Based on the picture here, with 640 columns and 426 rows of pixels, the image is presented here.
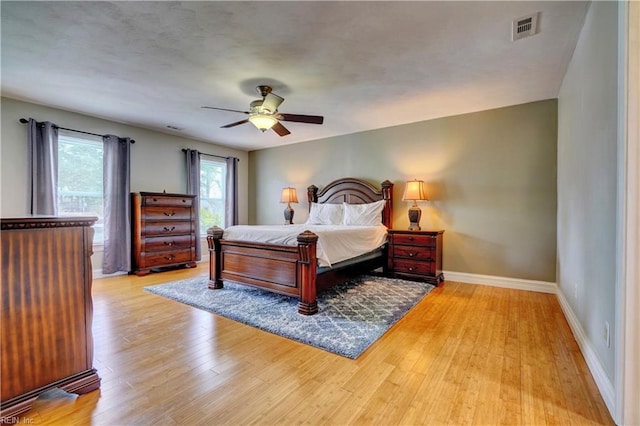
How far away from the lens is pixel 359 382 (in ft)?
5.85

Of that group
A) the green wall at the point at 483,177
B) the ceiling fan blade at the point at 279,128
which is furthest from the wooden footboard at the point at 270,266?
the green wall at the point at 483,177

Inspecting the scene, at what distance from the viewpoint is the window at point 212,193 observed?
616 centimetres

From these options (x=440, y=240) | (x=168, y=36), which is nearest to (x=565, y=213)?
(x=440, y=240)

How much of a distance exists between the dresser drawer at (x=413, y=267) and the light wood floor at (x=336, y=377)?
1.23m

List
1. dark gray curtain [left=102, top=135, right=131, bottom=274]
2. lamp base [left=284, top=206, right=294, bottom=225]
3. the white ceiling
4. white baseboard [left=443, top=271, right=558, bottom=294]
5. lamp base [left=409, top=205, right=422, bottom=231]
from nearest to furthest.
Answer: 1. the white ceiling
2. white baseboard [left=443, top=271, right=558, bottom=294]
3. lamp base [left=409, top=205, right=422, bottom=231]
4. dark gray curtain [left=102, top=135, right=131, bottom=274]
5. lamp base [left=284, top=206, right=294, bottom=225]

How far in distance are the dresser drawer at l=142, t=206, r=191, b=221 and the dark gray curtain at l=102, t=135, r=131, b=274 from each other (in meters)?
0.33

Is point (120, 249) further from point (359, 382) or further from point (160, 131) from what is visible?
point (359, 382)

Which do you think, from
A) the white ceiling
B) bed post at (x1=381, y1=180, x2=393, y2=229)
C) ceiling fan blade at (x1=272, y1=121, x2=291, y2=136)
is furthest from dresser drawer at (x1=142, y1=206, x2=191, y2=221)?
bed post at (x1=381, y1=180, x2=393, y2=229)

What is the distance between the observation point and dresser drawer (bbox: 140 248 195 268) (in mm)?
4737

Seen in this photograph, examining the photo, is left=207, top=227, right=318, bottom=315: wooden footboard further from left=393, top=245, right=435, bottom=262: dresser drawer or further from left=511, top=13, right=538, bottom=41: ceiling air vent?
left=511, top=13, right=538, bottom=41: ceiling air vent

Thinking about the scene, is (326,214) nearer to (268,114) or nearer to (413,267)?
(413,267)

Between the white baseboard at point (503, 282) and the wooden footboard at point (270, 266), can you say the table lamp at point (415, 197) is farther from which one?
the wooden footboard at point (270, 266)

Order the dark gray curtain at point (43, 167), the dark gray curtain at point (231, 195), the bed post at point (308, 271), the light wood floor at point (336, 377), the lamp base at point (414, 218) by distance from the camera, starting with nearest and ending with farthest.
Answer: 1. the light wood floor at point (336, 377)
2. the bed post at point (308, 271)
3. the dark gray curtain at point (43, 167)
4. the lamp base at point (414, 218)
5. the dark gray curtain at point (231, 195)

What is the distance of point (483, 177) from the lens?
419 centimetres
